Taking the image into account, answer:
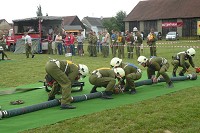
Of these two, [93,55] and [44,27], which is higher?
[44,27]

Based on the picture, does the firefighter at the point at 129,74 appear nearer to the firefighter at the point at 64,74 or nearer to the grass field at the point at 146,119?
the grass field at the point at 146,119

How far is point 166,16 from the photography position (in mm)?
56969

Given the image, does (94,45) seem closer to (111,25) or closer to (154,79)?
(154,79)

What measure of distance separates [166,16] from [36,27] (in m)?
34.8

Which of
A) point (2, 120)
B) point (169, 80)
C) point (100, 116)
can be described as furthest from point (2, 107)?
point (169, 80)

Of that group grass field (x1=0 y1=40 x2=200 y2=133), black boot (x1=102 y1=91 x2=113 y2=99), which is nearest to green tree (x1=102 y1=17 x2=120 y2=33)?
black boot (x1=102 y1=91 x2=113 y2=99)

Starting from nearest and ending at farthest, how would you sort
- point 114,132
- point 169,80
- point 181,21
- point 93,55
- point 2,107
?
1. point 114,132
2. point 2,107
3. point 169,80
4. point 93,55
5. point 181,21

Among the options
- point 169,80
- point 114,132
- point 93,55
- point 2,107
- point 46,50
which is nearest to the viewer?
point 114,132

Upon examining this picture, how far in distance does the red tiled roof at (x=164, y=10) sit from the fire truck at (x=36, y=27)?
3296 cm

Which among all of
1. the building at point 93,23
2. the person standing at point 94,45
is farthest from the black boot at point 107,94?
the building at point 93,23

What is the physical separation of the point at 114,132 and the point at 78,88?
459cm

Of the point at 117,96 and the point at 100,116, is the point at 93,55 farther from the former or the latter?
the point at 100,116

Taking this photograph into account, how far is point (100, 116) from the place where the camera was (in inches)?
273

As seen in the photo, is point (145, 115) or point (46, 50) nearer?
point (145, 115)
